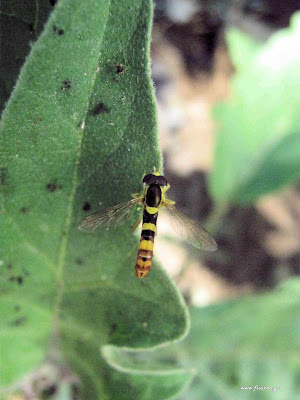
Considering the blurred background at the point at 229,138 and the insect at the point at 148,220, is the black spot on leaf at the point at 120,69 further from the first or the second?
the blurred background at the point at 229,138

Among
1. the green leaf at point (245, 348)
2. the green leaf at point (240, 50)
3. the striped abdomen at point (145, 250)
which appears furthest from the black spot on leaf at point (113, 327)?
the green leaf at point (240, 50)

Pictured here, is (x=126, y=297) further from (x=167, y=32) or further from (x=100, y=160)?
(x=167, y=32)

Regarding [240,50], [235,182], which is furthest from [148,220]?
[240,50]

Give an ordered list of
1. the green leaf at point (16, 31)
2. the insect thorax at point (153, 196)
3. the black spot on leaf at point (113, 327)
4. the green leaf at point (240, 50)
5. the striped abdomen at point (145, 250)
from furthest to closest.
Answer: the green leaf at point (240, 50)
the insect thorax at point (153, 196)
the black spot on leaf at point (113, 327)
the striped abdomen at point (145, 250)
the green leaf at point (16, 31)

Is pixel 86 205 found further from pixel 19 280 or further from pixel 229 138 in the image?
pixel 229 138

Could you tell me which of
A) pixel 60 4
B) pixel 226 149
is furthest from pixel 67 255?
pixel 226 149

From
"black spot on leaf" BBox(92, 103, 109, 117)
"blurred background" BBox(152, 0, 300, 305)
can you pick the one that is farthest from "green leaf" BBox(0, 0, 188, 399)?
"blurred background" BBox(152, 0, 300, 305)

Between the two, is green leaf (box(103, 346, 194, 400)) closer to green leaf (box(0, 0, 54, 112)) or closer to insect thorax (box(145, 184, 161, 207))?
insect thorax (box(145, 184, 161, 207))

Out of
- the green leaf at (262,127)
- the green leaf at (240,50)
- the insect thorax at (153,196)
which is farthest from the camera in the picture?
the green leaf at (240,50)
